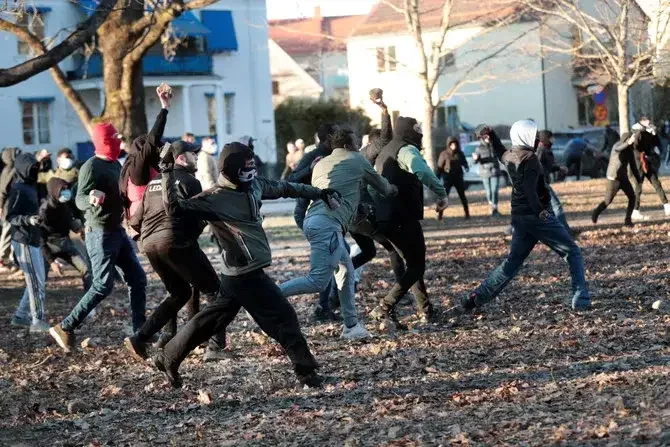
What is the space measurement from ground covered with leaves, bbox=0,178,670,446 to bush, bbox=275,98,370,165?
133 feet

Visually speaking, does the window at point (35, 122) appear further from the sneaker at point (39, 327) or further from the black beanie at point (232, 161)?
the black beanie at point (232, 161)

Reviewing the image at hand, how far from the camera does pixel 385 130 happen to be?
1239 cm

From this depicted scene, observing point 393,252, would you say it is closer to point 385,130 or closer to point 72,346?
point 385,130

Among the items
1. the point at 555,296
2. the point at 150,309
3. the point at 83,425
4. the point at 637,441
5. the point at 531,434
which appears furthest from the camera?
the point at 150,309

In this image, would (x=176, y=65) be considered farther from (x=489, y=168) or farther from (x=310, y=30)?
(x=310, y=30)

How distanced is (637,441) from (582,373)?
7.72ft

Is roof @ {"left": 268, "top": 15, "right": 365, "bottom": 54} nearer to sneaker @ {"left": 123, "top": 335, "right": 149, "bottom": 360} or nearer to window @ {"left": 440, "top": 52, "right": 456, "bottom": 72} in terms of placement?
window @ {"left": 440, "top": 52, "right": 456, "bottom": 72}

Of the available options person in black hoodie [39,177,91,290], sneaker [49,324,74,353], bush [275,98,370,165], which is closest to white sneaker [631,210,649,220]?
person in black hoodie [39,177,91,290]

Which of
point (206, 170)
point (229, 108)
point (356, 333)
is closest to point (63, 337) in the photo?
point (356, 333)

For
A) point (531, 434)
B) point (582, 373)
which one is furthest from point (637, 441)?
point (582, 373)

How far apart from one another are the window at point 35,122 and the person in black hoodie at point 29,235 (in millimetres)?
37069

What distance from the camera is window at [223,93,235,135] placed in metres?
55.0

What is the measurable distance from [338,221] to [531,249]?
7.49 ft

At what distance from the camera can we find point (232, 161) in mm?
8867
